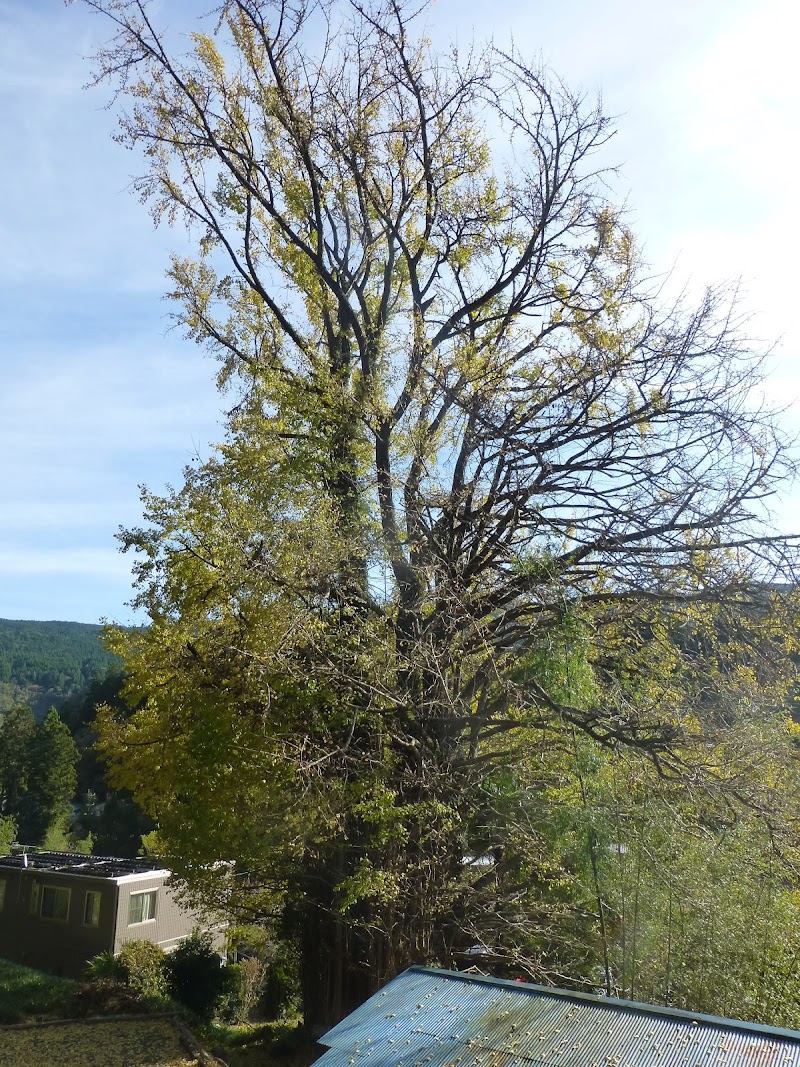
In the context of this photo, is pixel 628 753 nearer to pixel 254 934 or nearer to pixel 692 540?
pixel 692 540

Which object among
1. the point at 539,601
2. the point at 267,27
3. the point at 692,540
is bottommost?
the point at 539,601

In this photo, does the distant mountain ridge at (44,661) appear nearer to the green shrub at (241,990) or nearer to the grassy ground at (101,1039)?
the green shrub at (241,990)

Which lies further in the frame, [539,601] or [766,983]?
[539,601]

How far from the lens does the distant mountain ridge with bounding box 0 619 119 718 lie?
127250 mm

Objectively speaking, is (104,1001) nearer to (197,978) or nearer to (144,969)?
(197,978)

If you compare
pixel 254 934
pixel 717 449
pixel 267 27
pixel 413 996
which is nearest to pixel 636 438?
pixel 717 449

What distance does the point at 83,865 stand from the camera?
26578 millimetres

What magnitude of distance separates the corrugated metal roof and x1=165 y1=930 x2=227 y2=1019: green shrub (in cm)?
1362

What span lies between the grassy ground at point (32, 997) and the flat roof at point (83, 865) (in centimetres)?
826

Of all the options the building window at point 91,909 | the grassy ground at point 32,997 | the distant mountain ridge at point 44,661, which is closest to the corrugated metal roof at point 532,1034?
the grassy ground at point 32,997

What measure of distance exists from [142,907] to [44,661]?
459 ft

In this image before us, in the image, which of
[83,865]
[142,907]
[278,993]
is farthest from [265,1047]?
[83,865]

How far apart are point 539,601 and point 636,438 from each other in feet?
8.58

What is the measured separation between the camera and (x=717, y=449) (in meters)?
10.1
